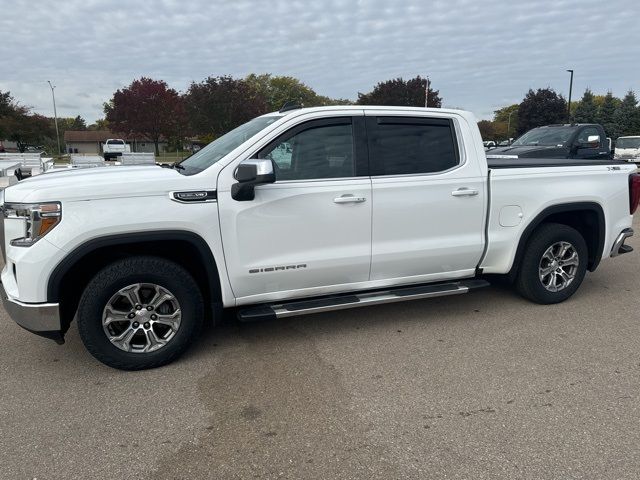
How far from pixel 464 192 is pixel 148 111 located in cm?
4431

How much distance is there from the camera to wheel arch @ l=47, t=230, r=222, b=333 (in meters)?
3.29

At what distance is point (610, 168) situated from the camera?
193 inches

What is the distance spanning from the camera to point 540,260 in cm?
475

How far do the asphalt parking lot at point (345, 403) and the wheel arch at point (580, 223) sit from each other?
A: 720mm

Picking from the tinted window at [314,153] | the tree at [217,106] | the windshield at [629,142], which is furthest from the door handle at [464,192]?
the tree at [217,106]

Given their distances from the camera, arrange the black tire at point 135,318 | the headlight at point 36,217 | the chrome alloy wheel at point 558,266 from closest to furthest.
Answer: the headlight at point 36,217 < the black tire at point 135,318 < the chrome alloy wheel at point 558,266

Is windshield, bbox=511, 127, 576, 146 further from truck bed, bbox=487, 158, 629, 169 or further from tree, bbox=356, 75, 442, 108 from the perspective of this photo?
tree, bbox=356, 75, 442, 108

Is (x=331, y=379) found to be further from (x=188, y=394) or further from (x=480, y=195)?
(x=480, y=195)

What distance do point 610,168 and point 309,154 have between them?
3132mm

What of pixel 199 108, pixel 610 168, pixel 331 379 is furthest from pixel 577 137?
pixel 199 108

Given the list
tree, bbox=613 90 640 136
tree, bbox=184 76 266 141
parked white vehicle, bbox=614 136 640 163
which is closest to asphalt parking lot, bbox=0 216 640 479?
parked white vehicle, bbox=614 136 640 163

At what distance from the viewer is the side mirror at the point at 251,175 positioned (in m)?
3.36

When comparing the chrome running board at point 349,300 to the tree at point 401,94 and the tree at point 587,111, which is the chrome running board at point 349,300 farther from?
the tree at point 587,111

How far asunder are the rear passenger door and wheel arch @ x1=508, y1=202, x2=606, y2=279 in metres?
0.52
